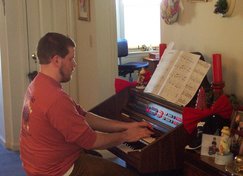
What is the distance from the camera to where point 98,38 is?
3768 mm

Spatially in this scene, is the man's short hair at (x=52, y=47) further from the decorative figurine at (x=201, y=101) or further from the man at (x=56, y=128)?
the decorative figurine at (x=201, y=101)

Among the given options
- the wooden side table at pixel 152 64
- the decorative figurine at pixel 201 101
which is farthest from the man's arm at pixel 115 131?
the wooden side table at pixel 152 64

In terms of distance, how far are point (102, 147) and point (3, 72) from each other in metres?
2.42

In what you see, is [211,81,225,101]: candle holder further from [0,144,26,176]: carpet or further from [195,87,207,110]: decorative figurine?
[0,144,26,176]: carpet

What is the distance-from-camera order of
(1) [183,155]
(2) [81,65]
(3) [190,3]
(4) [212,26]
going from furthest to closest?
(2) [81,65] → (3) [190,3] → (4) [212,26] → (1) [183,155]

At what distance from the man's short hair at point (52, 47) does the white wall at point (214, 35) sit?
0.90m

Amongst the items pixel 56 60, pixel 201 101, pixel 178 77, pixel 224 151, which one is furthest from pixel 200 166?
pixel 56 60

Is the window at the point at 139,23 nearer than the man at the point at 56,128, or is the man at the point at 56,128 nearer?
the man at the point at 56,128

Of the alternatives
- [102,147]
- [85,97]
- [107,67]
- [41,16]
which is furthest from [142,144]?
[41,16]

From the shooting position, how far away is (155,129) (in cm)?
237

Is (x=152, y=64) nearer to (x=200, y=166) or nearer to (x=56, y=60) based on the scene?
(x=56, y=60)

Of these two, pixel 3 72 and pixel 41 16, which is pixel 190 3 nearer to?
pixel 41 16

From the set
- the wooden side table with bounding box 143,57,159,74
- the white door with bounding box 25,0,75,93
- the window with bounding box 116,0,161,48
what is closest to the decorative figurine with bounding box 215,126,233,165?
the wooden side table with bounding box 143,57,159,74

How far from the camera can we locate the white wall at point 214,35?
2336mm
